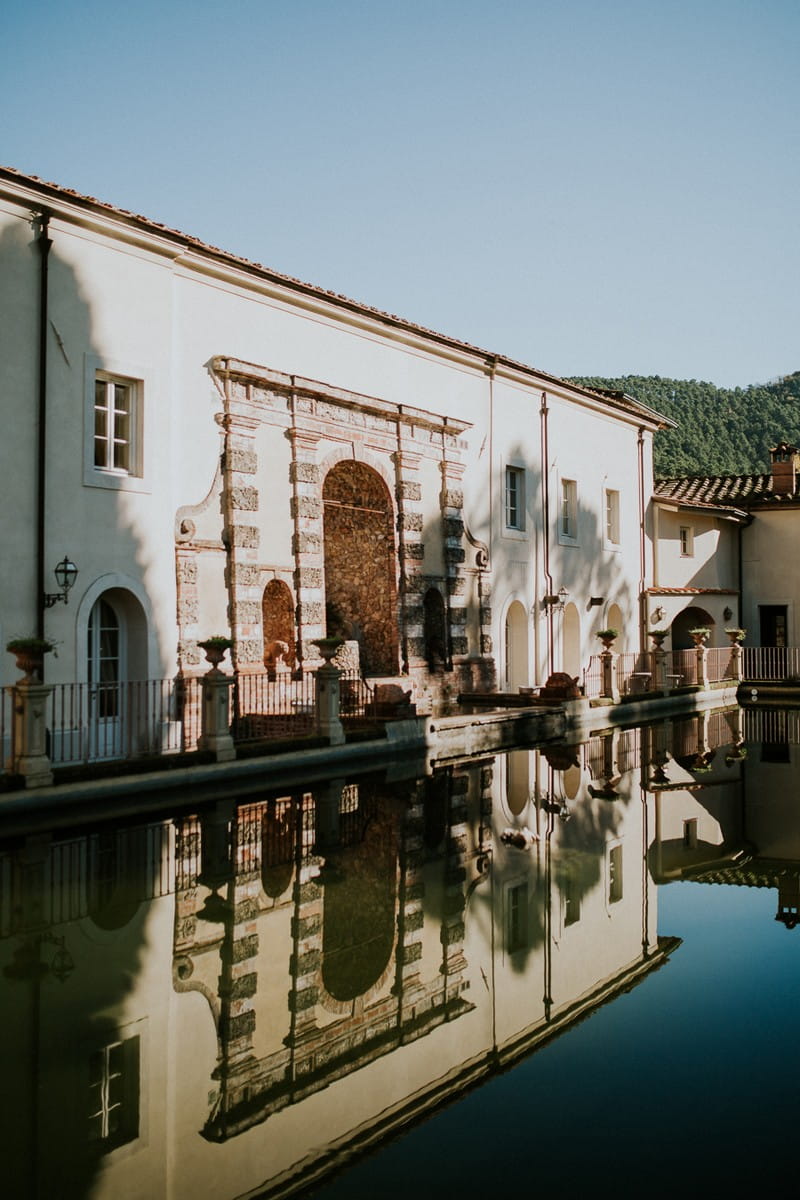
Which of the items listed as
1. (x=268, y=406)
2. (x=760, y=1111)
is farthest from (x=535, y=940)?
(x=268, y=406)

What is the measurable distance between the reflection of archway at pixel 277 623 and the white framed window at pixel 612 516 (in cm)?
1382

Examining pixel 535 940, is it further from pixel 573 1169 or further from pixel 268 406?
pixel 268 406

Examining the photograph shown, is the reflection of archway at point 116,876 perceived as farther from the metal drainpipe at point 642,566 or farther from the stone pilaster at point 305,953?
the metal drainpipe at point 642,566

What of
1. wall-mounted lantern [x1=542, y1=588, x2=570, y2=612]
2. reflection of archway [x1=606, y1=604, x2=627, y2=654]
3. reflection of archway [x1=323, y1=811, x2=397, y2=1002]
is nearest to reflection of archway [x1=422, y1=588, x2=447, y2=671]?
wall-mounted lantern [x1=542, y1=588, x2=570, y2=612]

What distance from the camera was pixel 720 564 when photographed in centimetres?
3459

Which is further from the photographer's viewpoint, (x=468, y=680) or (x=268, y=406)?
(x=468, y=680)

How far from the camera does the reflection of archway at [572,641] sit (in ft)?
91.1

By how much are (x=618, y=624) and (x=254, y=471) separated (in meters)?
15.4

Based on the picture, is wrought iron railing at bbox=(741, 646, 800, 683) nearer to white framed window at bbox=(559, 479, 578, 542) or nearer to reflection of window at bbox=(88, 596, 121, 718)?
white framed window at bbox=(559, 479, 578, 542)

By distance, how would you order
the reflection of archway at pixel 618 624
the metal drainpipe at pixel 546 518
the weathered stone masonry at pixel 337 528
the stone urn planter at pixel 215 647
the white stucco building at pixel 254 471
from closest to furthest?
the white stucco building at pixel 254 471 < the stone urn planter at pixel 215 647 < the weathered stone masonry at pixel 337 528 < the metal drainpipe at pixel 546 518 < the reflection of archway at pixel 618 624

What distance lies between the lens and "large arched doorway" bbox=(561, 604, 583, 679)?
91.1 feet

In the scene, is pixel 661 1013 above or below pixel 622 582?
below

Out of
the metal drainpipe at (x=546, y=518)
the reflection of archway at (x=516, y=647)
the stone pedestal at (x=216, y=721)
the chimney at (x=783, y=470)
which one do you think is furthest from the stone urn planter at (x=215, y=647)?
the chimney at (x=783, y=470)

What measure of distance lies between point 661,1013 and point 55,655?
10243 millimetres
